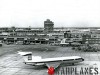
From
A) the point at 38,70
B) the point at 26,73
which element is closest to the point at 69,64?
the point at 38,70

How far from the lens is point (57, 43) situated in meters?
196

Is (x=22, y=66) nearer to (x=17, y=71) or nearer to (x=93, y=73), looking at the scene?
(x=17, y=71)

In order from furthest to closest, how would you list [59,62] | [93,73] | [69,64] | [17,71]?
[69,64], [59,62], [17,71], [93,73]

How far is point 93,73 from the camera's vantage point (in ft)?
250

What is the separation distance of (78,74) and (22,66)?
26.3 metres

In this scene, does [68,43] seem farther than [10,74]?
Yes

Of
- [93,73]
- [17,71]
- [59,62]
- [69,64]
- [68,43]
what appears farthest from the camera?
[68,43]

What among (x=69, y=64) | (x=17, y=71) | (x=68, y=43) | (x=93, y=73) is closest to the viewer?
(x=93, y=73)

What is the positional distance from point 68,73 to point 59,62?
1295 cm

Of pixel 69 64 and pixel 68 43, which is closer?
pixel 69 64

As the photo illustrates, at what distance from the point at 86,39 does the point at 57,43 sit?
2409 cm

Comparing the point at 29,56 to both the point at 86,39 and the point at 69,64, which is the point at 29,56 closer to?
the point at 69,64

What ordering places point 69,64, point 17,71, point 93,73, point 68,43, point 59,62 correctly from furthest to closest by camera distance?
point 68,43, point 69,64, point 59,62, point 17,71, point 93,73

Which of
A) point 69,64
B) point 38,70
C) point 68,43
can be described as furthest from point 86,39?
point 38,70
